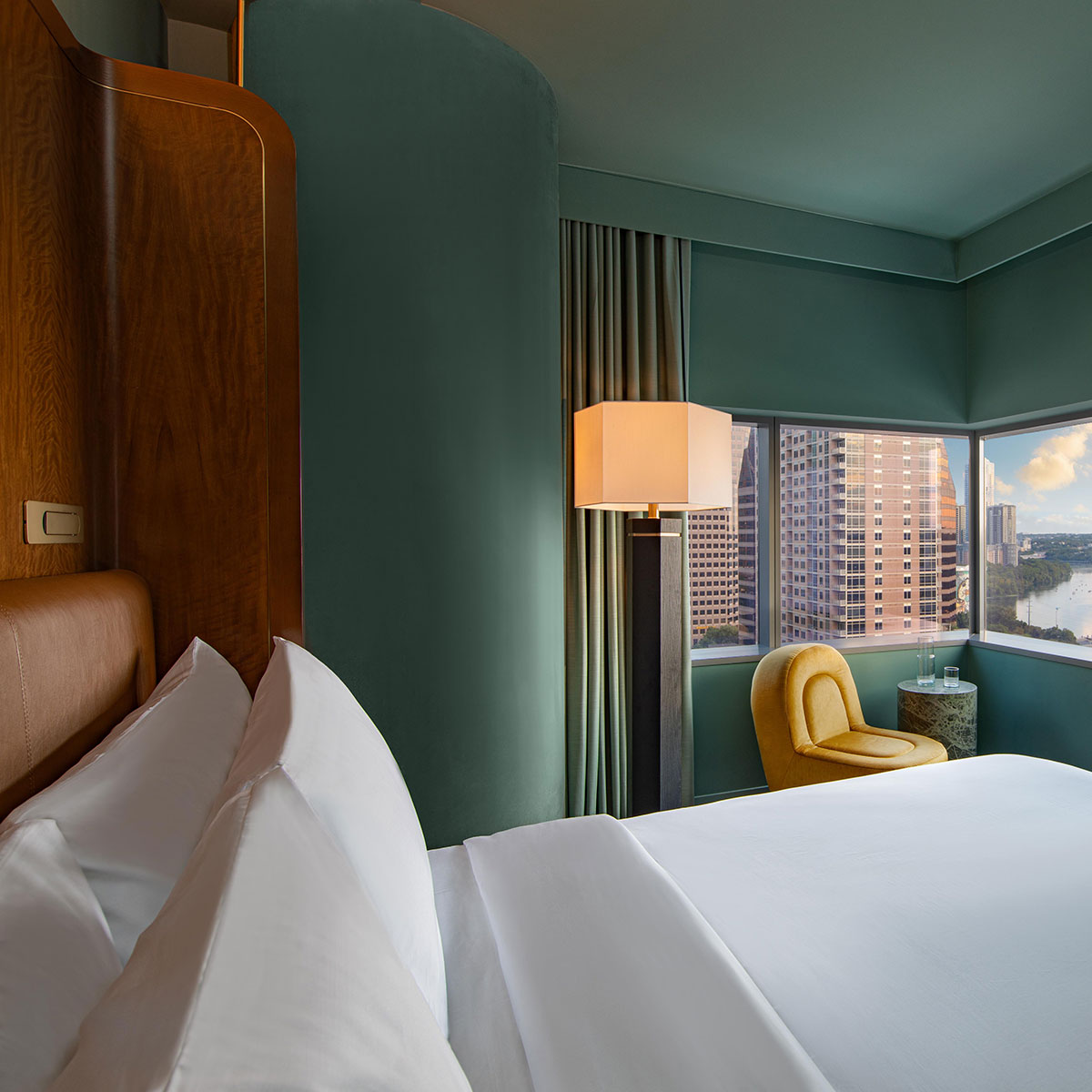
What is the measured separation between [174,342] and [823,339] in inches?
121

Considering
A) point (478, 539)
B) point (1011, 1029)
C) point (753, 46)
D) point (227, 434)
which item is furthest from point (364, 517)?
point (753, 46)

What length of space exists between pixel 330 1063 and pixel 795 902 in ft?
3.30

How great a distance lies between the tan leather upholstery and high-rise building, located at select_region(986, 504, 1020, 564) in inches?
56.0

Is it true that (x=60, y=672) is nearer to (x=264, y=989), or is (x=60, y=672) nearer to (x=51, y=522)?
(x=51, y=522)

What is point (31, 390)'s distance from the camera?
96 cm

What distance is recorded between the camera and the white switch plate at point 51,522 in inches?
36.6

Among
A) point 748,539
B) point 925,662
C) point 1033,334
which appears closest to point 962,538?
point 925,662

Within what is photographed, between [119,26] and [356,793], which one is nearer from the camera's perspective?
[356,793]

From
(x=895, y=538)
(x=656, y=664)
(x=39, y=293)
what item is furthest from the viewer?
(x=895, y=538)

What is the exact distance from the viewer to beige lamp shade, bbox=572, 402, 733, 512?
2.14 meters

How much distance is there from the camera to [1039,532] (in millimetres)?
3551

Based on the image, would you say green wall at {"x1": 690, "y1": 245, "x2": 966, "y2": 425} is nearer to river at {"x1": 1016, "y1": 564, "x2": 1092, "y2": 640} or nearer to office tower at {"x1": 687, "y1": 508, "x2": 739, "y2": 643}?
office tower at {"x1": 687, "y1": 508, "x2": 739, "y2": 643}

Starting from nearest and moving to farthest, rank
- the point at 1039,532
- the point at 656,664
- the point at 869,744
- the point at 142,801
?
the point at 142,801 → the point at 656,664 → the point at 869,744 → the point at 1039,532

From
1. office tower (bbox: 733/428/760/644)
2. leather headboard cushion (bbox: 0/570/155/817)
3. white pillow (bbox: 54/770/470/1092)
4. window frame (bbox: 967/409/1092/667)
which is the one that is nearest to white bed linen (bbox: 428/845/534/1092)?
white pillow (bbox: 54/770/470/1092)
